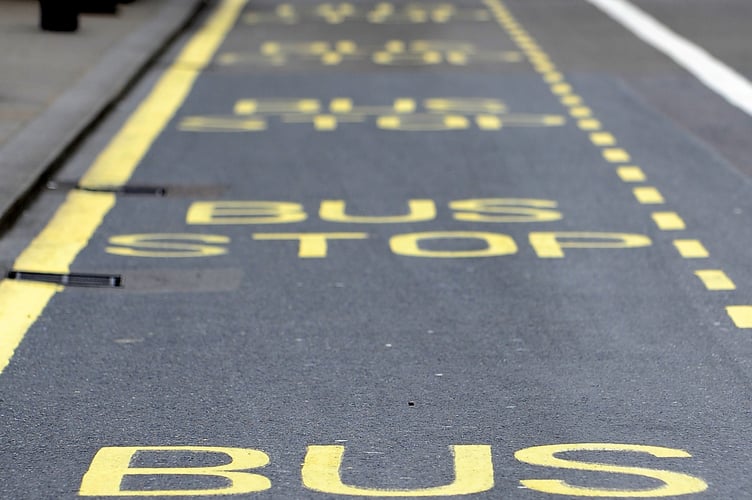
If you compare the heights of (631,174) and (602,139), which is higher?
(631,174)

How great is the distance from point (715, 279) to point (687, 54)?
11553 millimetres

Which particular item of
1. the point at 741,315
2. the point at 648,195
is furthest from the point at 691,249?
the point at 648,195

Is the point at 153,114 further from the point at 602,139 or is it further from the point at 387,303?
the point at 387,303

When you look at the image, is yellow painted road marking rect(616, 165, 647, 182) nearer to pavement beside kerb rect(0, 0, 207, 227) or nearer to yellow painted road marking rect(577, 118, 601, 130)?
yellow painted road marking rect(577, 118, 601, 130)

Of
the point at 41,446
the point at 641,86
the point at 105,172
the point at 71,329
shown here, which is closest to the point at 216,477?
the point at 41,446

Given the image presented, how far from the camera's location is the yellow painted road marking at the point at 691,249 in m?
9.08

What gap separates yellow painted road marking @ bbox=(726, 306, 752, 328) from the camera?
762cm

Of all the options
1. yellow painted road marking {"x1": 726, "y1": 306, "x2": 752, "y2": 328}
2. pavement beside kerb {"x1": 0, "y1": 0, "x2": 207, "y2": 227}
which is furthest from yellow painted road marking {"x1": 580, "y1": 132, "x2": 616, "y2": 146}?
yellow painted road marking {"x1": 726, "y1": 306, "x2": 752, "y2": 328}

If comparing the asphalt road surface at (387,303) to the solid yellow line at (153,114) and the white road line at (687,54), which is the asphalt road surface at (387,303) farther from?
the white road line at (687,54)

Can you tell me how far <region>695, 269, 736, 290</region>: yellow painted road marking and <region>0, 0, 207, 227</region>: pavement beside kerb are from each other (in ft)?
11.5

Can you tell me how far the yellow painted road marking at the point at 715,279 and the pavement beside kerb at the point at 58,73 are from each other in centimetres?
351

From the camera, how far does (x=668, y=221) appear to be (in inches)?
395

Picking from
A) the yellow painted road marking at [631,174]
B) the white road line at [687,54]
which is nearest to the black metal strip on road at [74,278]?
the yellow painted road marking at [631,174]

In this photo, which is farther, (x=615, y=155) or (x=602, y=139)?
(x=602, y=139)
